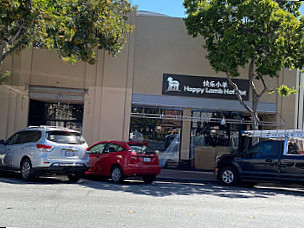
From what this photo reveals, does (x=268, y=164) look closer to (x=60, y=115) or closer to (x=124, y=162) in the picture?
(x=124, y=162)

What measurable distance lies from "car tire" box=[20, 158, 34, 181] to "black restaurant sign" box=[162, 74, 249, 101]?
26.3ft

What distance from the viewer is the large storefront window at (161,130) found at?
18.2 meters

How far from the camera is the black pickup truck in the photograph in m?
12.2

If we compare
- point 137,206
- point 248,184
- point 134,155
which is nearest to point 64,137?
point 134,155

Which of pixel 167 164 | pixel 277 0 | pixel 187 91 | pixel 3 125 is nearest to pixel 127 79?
pixel 187 91

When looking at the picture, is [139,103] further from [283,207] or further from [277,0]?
[283,207]

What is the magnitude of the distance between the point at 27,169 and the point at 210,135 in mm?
9371

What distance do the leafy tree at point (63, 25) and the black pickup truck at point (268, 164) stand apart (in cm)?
649

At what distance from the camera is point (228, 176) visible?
13.4 m

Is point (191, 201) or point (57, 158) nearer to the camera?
point (191, 201)

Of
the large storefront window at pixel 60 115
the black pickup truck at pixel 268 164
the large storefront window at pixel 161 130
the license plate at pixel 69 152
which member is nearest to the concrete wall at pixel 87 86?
the large storefront window at pixel 161 130

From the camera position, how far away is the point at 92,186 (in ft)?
37.6

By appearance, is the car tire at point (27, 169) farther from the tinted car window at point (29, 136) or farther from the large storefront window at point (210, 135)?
the large storefront window at point (210, 135)

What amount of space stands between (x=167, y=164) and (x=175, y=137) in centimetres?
134
